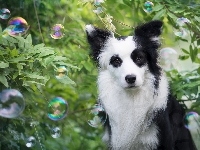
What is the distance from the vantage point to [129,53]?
5148mm

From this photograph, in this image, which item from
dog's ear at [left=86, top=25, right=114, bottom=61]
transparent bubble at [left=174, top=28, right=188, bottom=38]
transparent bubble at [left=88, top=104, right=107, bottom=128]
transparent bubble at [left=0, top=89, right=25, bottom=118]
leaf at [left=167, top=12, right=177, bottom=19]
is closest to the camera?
transparent bubble at [left=0, top=89, right=25, bottom=118]

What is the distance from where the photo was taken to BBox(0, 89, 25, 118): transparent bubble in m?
5.30

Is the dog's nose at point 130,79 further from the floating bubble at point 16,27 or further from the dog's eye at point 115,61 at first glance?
the floating bubble at point 16,27

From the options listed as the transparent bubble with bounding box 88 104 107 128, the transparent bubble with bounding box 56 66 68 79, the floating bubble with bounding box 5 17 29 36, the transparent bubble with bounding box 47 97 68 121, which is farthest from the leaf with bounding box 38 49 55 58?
the transparent bubble with bounding box 88 104 107 128

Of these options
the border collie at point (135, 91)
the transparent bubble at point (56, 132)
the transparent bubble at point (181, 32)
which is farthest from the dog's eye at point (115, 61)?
the transparent bubble at point (56, 132)

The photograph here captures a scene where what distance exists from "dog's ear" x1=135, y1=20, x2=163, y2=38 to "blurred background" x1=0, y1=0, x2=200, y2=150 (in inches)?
14.2

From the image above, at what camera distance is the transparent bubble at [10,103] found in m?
5.30

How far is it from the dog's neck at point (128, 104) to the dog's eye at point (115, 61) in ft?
0.50

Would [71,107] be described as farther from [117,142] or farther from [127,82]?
[127,82]

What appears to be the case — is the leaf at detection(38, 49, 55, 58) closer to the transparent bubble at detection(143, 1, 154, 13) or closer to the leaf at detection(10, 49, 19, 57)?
the leaf at detection(10, 49, 19, 57)

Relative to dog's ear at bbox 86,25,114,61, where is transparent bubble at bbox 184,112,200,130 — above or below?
below

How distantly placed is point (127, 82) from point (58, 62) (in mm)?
656

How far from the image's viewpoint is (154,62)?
527 cm

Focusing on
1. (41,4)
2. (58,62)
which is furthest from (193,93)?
(41,4)
